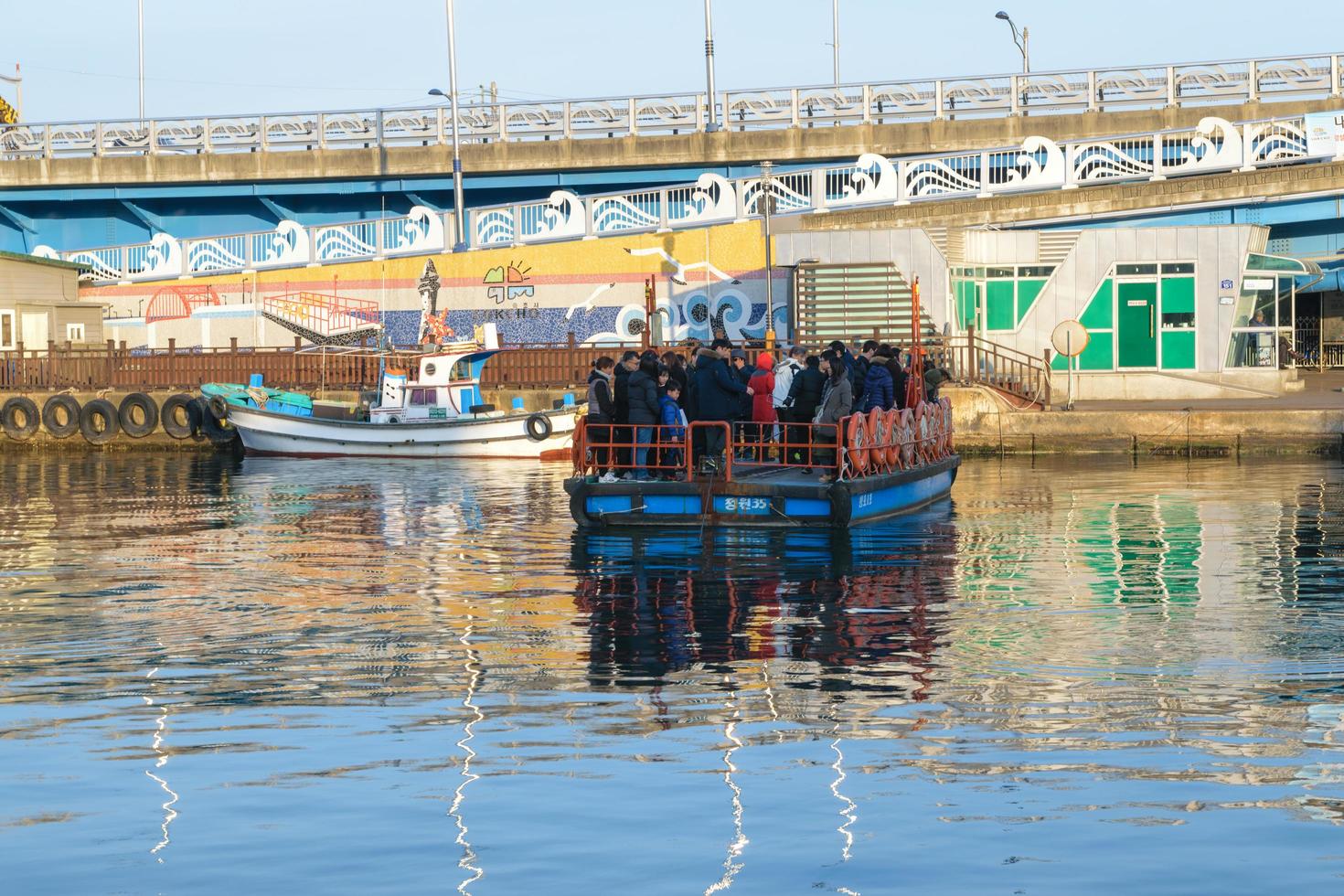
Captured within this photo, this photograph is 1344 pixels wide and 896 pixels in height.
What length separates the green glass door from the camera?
42188mm

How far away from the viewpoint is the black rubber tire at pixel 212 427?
143ft

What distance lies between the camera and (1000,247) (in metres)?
43.0

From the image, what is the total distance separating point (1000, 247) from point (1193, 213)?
562 centimetres

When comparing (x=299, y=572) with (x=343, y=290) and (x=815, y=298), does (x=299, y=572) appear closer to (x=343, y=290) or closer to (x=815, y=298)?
(x=815, y=298)

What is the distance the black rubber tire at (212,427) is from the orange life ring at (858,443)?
913 inches

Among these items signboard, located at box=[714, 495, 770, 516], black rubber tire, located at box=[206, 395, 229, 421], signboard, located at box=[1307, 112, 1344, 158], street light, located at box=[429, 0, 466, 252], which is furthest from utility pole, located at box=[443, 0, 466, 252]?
signboard, located at box=[714, 495, 770, 516]

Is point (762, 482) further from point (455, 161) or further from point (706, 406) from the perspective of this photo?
point (455, 161)

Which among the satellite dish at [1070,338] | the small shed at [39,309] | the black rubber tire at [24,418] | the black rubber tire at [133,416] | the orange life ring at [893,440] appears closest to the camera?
the orange life ring at [893,440]

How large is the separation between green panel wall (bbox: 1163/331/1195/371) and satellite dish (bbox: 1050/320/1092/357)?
3373 millimetres

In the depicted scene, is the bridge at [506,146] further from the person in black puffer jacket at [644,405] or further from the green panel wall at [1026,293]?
the person in black puffer jacket at [644,405]

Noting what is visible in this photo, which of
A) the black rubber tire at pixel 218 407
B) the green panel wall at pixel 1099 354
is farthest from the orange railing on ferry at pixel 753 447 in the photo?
the black rubber tire at pixel 218 407

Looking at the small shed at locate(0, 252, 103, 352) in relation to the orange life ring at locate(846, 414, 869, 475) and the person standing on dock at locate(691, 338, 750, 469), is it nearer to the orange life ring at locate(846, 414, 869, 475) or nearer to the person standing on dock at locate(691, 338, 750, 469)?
the person standing on dock at locate(691, 338, 750, 469)

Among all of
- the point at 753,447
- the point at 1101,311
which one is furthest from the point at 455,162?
the point at 753,447

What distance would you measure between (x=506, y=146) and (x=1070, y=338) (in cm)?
2119
